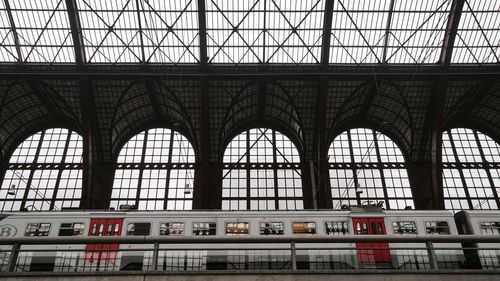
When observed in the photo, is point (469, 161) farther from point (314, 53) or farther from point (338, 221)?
point (338, 221)

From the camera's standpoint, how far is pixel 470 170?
3881cm

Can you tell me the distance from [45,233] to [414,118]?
108 ft

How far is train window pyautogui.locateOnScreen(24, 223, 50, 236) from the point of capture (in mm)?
20906

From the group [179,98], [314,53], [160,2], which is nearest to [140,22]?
[160,2]

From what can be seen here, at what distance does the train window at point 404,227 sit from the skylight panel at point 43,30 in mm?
27397

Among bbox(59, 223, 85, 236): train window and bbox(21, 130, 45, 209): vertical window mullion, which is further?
bbox(21, 130, 45, 209): vertical window mullion

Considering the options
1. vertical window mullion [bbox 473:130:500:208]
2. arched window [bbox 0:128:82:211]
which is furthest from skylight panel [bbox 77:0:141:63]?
vertical window mullion [bbox 473:130:500:208]

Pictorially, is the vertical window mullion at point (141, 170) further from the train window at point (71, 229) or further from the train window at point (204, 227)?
the train window at point (204, 227)

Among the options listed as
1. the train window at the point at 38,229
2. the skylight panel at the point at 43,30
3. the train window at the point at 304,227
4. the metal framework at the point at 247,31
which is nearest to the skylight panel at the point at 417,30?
the metal framework at the point at 247,31

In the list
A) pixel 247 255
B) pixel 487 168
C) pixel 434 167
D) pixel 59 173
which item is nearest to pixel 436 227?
pixel 434 167

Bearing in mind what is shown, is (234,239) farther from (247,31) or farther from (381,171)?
(381,171)

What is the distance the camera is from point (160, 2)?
31516 millimetres

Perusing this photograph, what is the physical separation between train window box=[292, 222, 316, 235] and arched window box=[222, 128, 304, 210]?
15.4 meters

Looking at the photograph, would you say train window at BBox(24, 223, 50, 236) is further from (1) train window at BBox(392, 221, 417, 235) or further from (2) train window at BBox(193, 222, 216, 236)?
(1) train window at BBox(392, 221, 417, 235)
